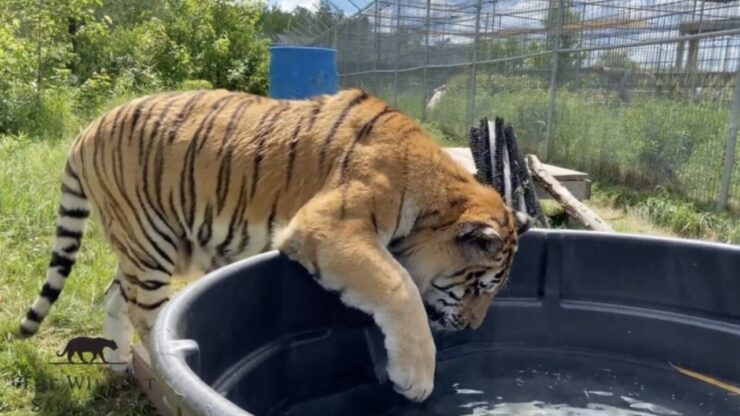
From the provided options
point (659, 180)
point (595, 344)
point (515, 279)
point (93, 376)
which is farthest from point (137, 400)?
point (659, 180)

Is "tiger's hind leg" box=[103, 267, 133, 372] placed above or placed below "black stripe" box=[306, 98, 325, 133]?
below

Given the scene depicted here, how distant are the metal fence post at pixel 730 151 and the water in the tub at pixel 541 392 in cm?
A: 465

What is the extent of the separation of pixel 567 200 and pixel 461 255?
333 cm

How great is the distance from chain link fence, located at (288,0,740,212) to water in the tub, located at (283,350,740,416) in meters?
4.70

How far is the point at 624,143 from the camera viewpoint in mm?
8469

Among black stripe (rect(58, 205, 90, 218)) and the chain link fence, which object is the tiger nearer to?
black stripe (rect(58, 205, 90, 218))

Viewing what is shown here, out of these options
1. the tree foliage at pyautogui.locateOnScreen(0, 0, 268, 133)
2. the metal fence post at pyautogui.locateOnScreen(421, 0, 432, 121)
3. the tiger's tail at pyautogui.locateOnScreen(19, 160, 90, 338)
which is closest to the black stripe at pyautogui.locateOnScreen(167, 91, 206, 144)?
the tiger's tail at pyautogui.locateOnScreen(19, 160, 90, 338)

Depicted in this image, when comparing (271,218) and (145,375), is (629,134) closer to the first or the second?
(271,218)

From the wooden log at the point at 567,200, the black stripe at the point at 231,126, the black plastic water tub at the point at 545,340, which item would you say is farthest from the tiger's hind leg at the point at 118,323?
the wooden log at the point at 567,200

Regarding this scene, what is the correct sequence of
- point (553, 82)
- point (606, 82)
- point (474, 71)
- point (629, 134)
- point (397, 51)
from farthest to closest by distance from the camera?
point (397, 51), point (474, 71), point (553, 82), point (606, 82), point (629, 134)

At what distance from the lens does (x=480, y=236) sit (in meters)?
2.50

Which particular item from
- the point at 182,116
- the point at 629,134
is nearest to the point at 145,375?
the point at 182,116

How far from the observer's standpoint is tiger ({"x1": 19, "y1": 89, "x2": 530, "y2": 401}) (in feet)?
7.48

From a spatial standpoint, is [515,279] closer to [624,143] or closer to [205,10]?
[624,143]
